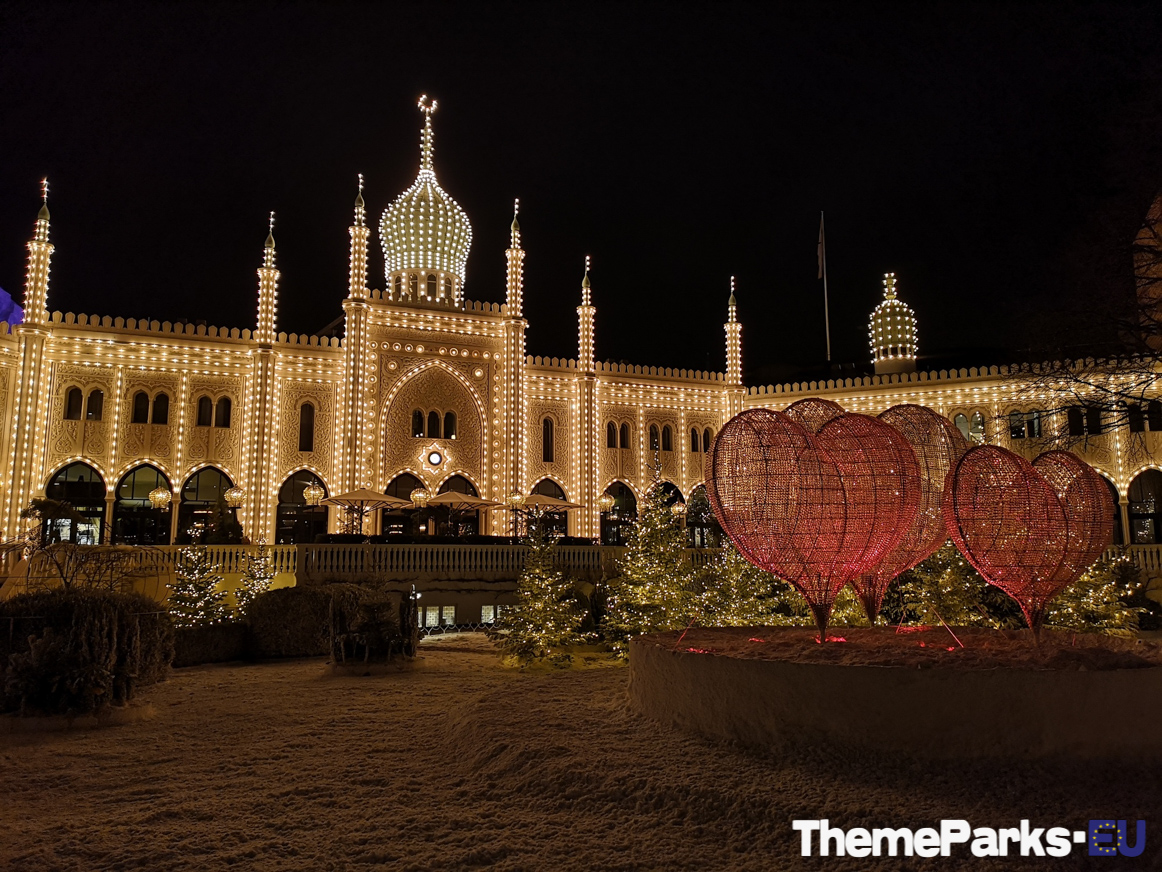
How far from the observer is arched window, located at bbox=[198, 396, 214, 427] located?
27.9 metres

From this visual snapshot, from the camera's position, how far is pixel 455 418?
29.9 m

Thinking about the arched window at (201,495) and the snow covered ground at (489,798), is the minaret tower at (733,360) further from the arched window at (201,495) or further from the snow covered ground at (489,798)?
the snow covered ground at (489,798)

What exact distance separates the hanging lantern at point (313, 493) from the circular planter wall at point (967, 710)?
2162cm

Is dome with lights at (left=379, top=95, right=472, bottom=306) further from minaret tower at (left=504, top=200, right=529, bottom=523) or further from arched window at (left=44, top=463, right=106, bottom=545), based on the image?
arched window at (left=44, top=463, right=106, bottom=545)

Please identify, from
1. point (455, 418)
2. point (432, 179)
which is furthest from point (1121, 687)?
point (432, 179)

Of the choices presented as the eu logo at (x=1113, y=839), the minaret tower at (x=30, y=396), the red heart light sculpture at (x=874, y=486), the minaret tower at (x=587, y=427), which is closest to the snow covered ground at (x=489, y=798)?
the eu logo at (x=1113, y=839)

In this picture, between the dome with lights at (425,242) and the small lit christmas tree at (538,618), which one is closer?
the small lit christmas tree at (538,618)

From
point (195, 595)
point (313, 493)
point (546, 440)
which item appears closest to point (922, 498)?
point (195, 595)

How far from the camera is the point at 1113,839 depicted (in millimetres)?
5684

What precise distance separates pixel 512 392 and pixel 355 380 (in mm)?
5448

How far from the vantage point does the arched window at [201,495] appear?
27422 mm

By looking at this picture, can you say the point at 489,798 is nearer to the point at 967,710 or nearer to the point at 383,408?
the point at 967,710

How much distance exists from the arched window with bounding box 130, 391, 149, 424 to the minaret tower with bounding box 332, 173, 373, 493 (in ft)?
19.9

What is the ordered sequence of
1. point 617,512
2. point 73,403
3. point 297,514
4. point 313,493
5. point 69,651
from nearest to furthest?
point 69,651 → point 73,403 → point 313,493 → point 297,514 → point 617,512
